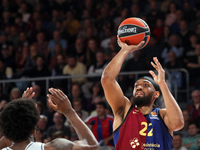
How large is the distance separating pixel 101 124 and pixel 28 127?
5.76 meters

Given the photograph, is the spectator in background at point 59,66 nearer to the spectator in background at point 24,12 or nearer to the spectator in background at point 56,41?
the spectator in background at point 56,41

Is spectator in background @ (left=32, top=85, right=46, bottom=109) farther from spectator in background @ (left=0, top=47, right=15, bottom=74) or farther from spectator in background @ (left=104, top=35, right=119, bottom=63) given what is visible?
spectator in background @ (left=0, top=47, right=15, bottom=74)

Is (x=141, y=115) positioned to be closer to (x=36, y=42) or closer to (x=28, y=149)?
(x=28, y=149)

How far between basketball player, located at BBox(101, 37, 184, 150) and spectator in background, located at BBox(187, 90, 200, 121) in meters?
3.91

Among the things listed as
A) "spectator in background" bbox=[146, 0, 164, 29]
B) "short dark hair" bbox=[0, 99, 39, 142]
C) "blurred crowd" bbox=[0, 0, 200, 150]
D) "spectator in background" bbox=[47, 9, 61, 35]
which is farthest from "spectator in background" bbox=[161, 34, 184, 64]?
"short dark hair" bbox=[0, 99, 39, 142]

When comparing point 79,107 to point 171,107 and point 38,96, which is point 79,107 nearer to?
point 38,96

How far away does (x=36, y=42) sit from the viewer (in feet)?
41.1

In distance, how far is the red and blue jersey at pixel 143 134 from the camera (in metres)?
4.84

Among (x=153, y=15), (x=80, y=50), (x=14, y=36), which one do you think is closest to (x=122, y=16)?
(x=153, y=15)

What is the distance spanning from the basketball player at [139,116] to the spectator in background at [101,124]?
3.54 meters

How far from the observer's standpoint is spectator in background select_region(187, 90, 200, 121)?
29.0 ft

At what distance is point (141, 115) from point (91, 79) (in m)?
5.22

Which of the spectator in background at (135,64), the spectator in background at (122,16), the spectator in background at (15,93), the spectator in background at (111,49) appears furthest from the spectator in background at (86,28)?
the spectator in background at (15,93)

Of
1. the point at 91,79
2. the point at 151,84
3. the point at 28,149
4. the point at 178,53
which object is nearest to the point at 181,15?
the point at 178,53
